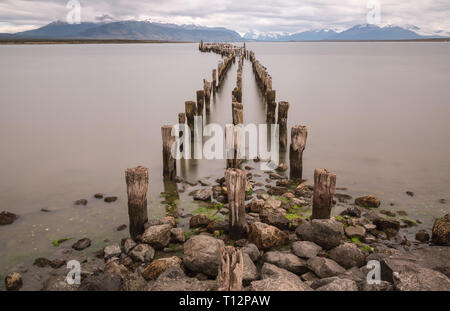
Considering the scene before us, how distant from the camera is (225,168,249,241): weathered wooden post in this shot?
643cm

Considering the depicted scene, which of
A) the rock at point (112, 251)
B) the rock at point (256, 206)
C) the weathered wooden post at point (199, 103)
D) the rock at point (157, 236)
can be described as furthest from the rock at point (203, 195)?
the weathered wooden post at point (199, 103)

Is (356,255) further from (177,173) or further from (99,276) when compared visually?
(177,173)

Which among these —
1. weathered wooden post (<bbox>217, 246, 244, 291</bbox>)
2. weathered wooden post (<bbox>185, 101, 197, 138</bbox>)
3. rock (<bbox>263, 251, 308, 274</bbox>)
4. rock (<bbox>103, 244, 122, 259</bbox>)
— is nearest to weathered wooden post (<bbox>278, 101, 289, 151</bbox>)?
weathered wooden post (<bbox>185, 101, 197, 138</bbox>)

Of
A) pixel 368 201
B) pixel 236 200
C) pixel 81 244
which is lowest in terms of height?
pixel 81 244

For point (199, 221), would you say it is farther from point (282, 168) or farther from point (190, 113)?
point (190, 113)

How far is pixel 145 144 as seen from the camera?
1334 cm

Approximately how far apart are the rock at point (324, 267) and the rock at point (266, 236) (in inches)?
34.2

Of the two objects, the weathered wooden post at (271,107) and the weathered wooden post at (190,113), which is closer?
the weathered wooden post at (190,113)

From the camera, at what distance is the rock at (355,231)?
674cm

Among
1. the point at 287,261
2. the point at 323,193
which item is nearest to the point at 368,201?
the point at 323,193

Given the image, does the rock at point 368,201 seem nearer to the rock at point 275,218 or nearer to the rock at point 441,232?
the rock at point 441,232

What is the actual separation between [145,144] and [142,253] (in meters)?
7.74

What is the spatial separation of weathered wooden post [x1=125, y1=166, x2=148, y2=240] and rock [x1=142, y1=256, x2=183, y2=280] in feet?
4.15
